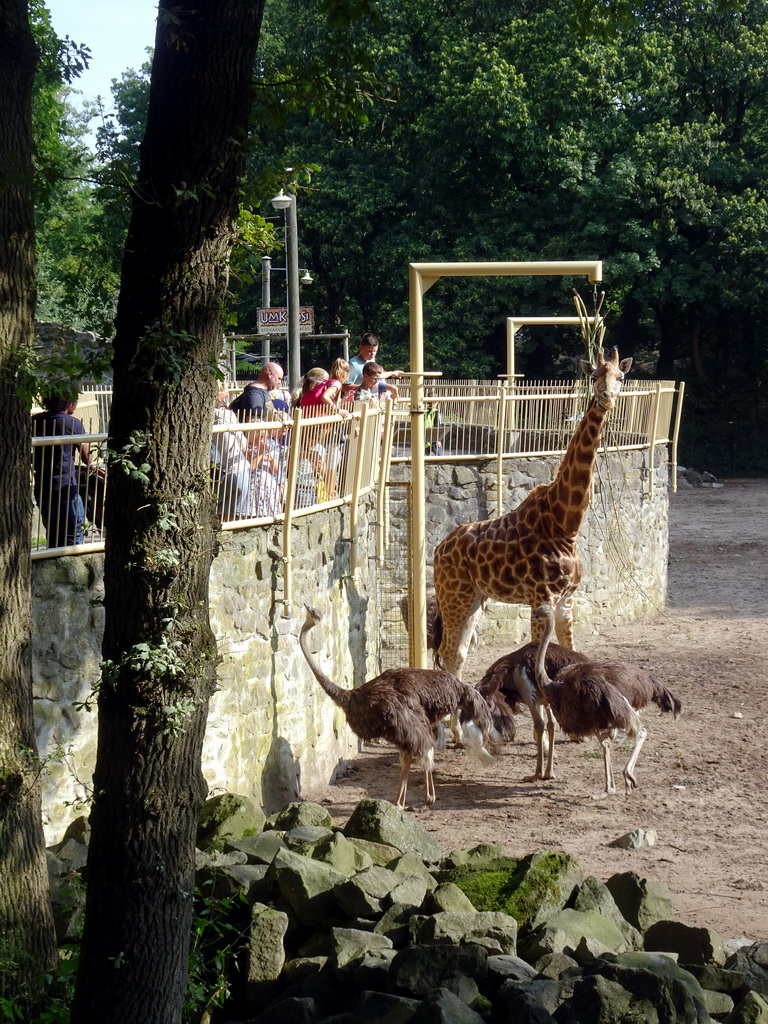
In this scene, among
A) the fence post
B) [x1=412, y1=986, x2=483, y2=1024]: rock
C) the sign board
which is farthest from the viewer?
the sign board

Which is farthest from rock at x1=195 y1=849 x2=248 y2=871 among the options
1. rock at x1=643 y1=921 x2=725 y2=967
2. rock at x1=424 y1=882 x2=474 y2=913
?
rock at x1=643 y1=921 x2=725 y2=967

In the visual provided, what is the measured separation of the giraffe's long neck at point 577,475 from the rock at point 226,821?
479 centimetres

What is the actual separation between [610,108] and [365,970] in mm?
28166

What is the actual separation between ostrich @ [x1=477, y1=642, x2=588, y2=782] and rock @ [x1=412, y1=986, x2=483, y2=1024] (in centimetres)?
446

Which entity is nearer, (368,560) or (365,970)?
(365,970)

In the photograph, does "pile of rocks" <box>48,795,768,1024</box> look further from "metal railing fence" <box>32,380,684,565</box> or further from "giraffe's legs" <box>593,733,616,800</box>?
"giraffe's legs" <box>593,733,616,800</box>

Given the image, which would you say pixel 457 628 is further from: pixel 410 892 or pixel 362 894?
pixel 362 894

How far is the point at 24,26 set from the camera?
4.77 m

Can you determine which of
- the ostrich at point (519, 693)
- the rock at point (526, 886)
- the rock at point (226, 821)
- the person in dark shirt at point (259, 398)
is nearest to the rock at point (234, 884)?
the rock at point (226, 821)

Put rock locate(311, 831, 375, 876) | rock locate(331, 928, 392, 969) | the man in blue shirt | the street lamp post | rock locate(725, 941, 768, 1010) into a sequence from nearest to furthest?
rock locate(725, 941, 768, 1010)
rock locate(331, 928, 392, 969)
rock locate(311, 831, 375, 876)
the man in blue shirt
the street lamp post

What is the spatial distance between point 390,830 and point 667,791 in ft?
9.32

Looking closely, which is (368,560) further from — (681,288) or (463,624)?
(681,288)

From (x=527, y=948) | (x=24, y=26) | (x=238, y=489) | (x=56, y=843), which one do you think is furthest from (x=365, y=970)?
(x=24, y=26)

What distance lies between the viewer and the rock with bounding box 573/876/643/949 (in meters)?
5.76
